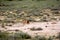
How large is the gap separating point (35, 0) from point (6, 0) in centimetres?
702

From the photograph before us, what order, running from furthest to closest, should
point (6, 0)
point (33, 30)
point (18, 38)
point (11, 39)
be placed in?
1. point (6, 0)
2. point (33, 30)
3. point (18, 38)
4. point (11, 39)

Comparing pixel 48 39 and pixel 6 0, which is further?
pixel 6 0

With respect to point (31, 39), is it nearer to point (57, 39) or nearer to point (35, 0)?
point (57, 39)

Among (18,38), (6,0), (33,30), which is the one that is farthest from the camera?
(6,0)

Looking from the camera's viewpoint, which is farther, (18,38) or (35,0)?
(35,0)

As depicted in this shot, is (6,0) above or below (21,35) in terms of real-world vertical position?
below

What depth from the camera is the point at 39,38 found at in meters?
13.1

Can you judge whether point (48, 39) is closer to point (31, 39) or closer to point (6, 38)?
point (31, 39)

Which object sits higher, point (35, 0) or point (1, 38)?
point (1, 38)

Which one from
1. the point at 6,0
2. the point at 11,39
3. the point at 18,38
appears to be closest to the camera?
the point at 11,39

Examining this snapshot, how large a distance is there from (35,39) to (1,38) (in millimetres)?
1477

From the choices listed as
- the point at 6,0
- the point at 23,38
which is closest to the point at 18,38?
the point at 23,38

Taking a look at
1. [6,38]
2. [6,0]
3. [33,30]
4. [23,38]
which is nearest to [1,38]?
[6,38]

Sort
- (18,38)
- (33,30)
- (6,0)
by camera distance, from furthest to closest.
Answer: (6,0) → (33,30) → (18,38)
